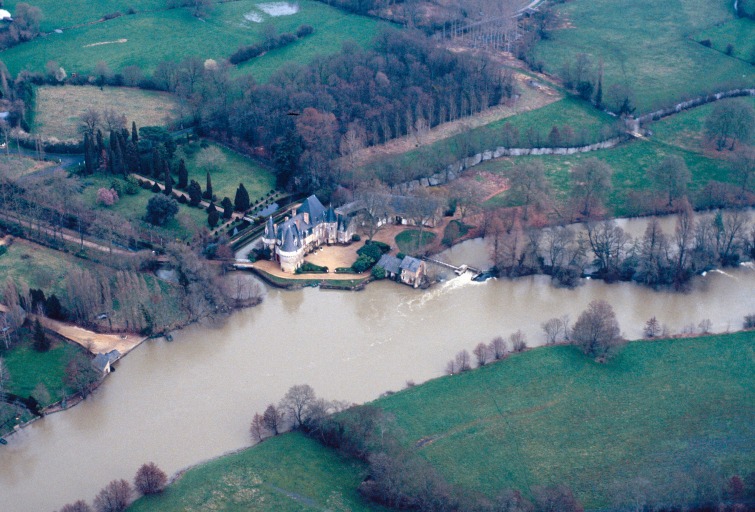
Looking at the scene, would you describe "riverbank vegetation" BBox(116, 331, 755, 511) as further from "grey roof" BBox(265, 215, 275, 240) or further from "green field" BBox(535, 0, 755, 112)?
"green field" BBox(535, 0, 755, 112)

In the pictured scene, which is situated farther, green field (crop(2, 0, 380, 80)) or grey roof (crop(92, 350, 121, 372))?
green field (crop(2, 0, 380, 80))

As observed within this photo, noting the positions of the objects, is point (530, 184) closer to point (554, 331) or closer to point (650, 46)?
point (554, 331)

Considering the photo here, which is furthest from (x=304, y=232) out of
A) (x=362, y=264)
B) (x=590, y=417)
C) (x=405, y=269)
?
(x=590, y=417)

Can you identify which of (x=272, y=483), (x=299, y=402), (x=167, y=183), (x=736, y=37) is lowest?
(x=272, y=483)

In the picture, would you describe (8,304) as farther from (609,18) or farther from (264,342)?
(609,18)

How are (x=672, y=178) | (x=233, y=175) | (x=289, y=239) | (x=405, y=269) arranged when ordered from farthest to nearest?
1. (x=233, y=175)
2. (x=672, y=178)
3. (x=289, y=239)
4. (x=405, y=269)

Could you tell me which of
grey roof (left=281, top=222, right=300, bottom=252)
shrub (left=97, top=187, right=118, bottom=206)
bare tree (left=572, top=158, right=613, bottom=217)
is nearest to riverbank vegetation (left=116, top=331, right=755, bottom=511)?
grey roof (left=281, top=222, right=300, bottom=252)
